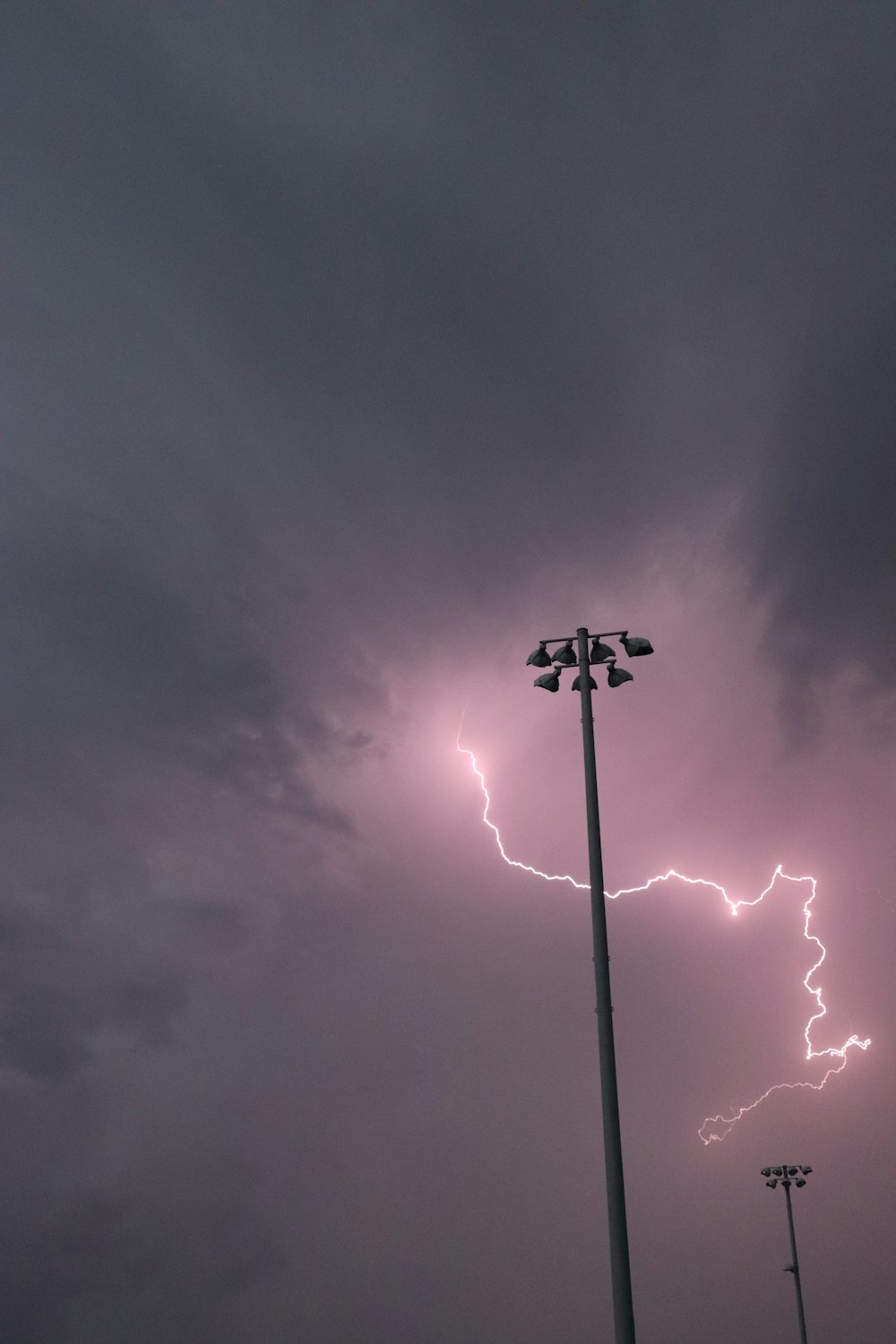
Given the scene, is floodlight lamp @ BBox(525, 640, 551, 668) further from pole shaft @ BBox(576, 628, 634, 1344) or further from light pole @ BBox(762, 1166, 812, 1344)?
light pole @ BBox(762, 1166, 812, 1344)

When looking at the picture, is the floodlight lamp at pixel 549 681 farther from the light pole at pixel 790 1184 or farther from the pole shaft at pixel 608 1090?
the light pole at pixel 790 1184

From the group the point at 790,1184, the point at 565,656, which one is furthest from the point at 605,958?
the point at 790,1184

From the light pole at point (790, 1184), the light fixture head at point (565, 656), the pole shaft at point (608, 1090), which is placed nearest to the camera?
the pole shaft at point (608, 1090)

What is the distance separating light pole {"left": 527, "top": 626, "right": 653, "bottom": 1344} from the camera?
7730 millimetres

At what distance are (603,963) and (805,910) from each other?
25.2 metres

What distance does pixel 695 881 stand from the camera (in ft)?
86.7

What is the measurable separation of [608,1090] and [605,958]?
1.21 m

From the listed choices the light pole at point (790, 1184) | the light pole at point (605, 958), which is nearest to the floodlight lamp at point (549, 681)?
the light pole at point (605, 958)

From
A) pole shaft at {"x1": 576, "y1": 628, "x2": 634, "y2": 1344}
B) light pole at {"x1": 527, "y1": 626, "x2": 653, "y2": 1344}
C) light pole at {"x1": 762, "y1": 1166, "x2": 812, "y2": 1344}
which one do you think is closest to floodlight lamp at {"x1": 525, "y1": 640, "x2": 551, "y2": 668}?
light pole at {"x1": 527, "y1": 626, "x2": 653, "y2": 1344}

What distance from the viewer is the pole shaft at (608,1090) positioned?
768cm

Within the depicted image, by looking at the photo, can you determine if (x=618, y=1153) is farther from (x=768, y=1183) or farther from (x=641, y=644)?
(x=768, y=1183)

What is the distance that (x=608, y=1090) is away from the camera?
8.28m

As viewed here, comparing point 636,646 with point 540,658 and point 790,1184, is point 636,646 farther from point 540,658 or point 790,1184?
point 790,1184

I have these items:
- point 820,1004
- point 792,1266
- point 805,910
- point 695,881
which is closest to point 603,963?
point 695,881
